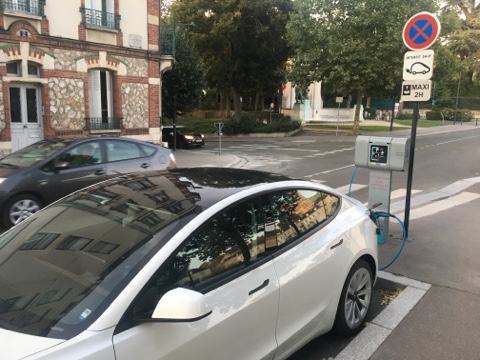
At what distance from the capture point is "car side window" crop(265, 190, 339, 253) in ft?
9.57

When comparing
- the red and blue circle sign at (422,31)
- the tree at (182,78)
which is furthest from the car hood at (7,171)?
the tree at (182,78)

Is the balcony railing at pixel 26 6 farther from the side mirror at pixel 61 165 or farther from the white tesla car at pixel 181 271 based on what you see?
the white tesla car at pixel 181 271

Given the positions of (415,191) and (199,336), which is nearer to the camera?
(199,336)

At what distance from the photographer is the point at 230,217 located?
8.75 ft

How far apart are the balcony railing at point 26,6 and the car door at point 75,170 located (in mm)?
8832

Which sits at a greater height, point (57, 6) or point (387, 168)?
point (57, 6)

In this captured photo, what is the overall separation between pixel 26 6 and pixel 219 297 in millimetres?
14839

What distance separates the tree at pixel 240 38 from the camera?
32.3 meters

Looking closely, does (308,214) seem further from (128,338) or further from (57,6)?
(57,6)

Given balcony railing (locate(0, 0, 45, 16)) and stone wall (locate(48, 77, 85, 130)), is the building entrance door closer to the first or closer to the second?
stone wall (locate(48, 77, 85, 130))

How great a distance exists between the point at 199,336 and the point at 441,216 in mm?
6465

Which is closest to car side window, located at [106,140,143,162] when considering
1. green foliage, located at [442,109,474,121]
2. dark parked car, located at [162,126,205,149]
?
dark parked car, located at [162,126,205,149]

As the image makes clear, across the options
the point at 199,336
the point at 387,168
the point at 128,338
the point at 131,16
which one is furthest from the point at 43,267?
the point at 131,16

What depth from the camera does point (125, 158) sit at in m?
7.98
